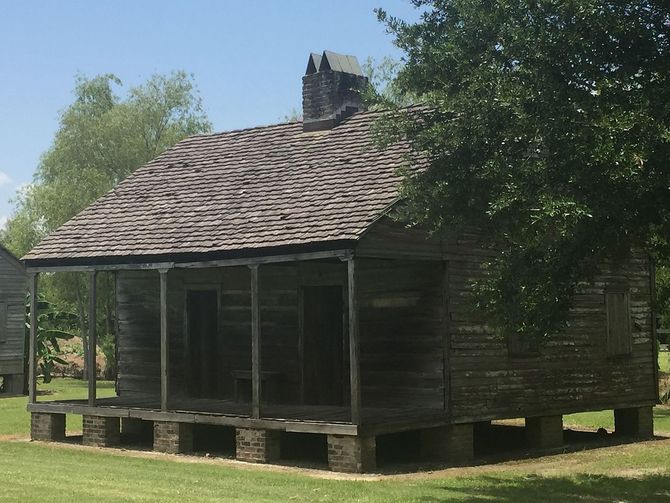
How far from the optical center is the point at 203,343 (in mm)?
22625

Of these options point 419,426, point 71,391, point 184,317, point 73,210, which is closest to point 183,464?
point 419,426

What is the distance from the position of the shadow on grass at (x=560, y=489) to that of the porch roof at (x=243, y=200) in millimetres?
4179

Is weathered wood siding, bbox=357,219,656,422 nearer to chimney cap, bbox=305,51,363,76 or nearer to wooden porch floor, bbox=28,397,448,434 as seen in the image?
wooden porch floor, bbox=28,397,448,434

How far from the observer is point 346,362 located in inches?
786

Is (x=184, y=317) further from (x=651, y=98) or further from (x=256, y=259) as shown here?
(x=651, y=98)

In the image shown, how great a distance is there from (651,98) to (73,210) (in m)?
35.9

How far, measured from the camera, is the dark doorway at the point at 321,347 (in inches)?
802

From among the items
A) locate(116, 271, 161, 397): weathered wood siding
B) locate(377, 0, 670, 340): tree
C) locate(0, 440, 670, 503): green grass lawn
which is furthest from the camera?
locate(116, 271, 161, 397): weathered wood siding

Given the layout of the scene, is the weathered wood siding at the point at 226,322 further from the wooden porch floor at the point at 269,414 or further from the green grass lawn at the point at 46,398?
the green grass lawn at the point at 46,398

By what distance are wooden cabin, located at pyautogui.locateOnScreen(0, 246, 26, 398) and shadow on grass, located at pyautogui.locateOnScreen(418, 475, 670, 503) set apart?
26.2m

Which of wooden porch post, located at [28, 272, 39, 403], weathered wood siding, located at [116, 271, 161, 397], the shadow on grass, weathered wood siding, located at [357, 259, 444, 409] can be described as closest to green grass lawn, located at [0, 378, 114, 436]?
wooden porch post, located at [28, 272, 39, 403]

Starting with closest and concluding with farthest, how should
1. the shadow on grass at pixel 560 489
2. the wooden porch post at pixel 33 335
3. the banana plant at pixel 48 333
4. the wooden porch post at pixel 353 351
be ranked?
the shadow on grass at pixel 560 489 < the wooden porch post at pixel 353 351 < the wooden porch post at pixel 33 335 < the banana plant at pixel 48 333

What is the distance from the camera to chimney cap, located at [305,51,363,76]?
23.2 meters

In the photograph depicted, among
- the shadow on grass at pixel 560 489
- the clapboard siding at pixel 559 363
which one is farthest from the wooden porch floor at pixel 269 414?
the shadow on grass at pixel 560 489
